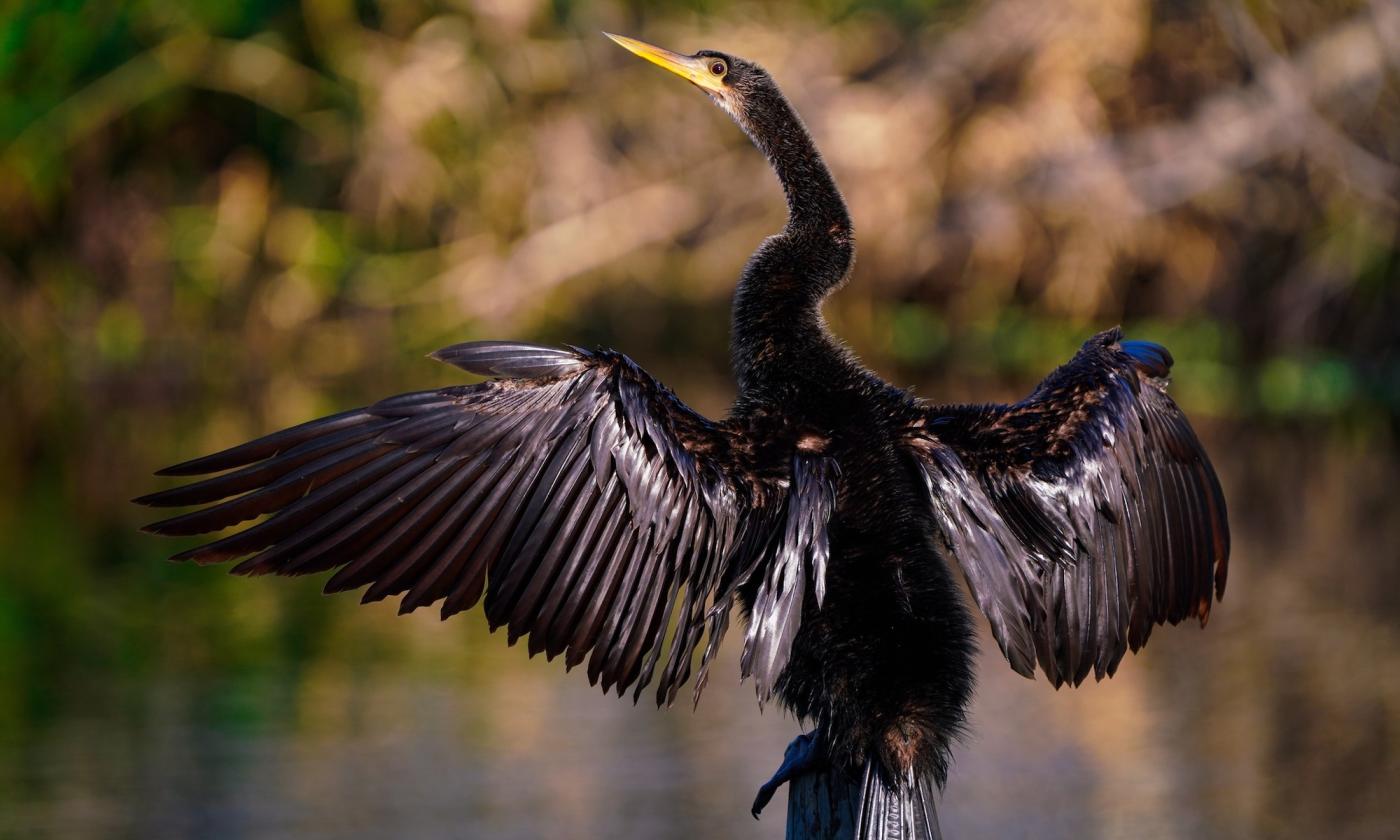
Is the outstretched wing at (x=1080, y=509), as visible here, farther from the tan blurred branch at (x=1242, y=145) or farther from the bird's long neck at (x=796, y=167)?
the tan blurred branch at (x=1242, y=145)

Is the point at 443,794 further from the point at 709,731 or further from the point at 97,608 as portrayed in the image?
the point at 97,608

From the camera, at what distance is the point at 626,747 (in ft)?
22.3

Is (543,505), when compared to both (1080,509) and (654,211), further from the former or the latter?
(654,211)

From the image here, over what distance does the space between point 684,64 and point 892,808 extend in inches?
74.7

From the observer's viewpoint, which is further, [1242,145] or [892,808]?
[1242,145]

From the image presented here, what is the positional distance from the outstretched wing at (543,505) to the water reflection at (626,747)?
2837 mm

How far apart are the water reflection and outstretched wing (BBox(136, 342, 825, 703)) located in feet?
9.31

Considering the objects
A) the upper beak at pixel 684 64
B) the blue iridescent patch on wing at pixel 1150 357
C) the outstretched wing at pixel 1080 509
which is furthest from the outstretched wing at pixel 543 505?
the upper beak at pixel 684 64

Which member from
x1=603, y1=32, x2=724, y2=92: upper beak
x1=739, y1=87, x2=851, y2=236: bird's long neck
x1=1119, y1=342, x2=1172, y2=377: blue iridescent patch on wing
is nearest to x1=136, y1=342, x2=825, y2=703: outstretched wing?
x1=739, y1=87, x2=851, y2=236: bird's long neck

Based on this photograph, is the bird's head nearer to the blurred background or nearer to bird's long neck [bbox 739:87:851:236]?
bird's long neck [bbox 739:87:851:236]

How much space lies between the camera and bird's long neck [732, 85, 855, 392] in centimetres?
369

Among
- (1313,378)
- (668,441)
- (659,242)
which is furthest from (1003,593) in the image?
(659,242)

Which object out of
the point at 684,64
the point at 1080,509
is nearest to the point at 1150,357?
the point at 1080,509

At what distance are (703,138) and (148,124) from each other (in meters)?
4.24
